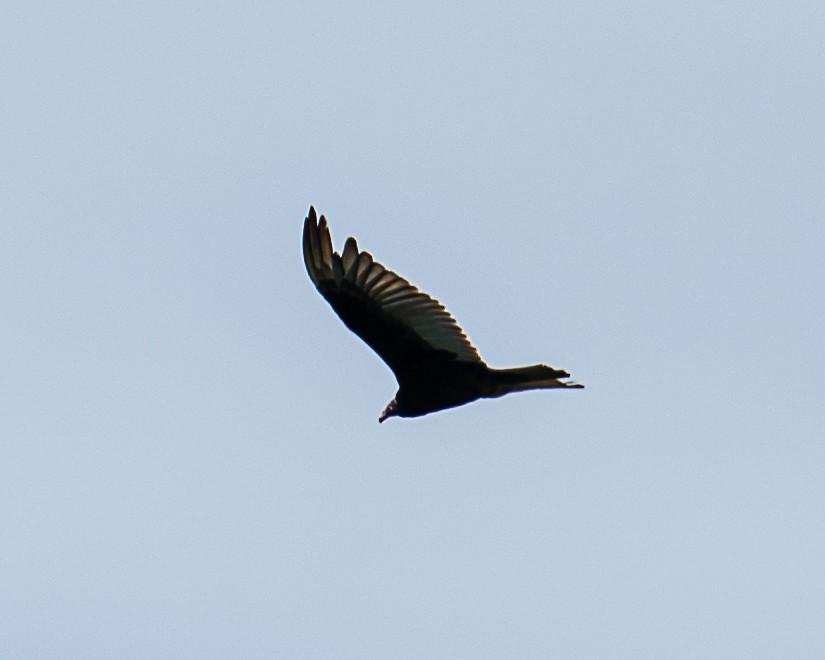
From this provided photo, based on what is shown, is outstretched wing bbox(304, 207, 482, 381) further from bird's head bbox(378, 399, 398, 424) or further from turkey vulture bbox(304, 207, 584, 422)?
bird's head bbox(378, 399, 398, 424)

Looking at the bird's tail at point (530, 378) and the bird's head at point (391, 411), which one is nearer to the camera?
the bird's tail at point (530, 378)

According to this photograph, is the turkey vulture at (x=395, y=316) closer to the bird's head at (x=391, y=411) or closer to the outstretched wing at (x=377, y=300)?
the outstretched wing at (x=377, y=300)

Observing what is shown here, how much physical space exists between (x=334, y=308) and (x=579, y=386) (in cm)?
273

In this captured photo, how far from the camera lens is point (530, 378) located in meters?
18.4

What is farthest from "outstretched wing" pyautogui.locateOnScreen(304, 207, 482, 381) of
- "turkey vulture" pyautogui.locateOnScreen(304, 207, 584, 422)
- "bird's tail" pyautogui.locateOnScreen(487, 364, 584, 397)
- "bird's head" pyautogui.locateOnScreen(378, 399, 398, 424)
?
"bird's head" pyautogui.locateOnScreen(378, 399, 398, 424)

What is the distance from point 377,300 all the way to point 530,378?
181cm

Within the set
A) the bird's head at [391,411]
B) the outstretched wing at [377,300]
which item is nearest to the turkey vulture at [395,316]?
the outstretched wing at [377,300]

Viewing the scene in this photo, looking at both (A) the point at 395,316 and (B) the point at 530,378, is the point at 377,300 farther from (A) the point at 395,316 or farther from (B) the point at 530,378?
(B) the point at 530,378

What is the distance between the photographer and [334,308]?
18.9 meters

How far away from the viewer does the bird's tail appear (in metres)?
18.2

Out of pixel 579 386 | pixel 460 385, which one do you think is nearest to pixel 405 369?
pixel 460 385

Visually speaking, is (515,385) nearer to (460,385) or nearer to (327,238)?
(460,385)

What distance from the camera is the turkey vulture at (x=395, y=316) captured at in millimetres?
18719

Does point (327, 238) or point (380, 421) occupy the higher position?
point (327, 238)
